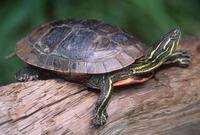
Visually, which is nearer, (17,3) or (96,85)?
(96,85)

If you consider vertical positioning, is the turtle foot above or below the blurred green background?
below

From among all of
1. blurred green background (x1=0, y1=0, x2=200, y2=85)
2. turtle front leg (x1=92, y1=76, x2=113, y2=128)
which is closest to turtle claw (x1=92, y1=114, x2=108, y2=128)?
turtle front leg (x1=92, y1=76, x2=113, y2=128)

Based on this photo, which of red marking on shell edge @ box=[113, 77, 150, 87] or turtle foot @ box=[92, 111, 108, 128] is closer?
turtle foot @ box=[92, 111, 108, 128]

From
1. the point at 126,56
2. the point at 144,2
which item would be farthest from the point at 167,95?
the point at 144,2

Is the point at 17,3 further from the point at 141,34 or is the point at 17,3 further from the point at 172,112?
the point at 172,112

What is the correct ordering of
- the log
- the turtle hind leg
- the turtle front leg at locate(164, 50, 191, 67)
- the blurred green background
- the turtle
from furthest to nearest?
the blurred green background
the turtle front leg at locate(164, 50, 191, 67)
the turtle hind leg
the turtle
the log

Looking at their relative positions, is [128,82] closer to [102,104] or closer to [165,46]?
[102,104]

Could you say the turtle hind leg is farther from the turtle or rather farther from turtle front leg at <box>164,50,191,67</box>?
turtle front leg at <box>164,50,191,67</box>
